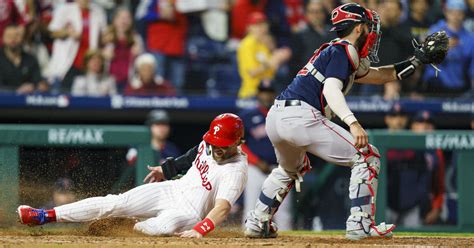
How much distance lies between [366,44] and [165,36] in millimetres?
5757

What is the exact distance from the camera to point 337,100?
22.0ft

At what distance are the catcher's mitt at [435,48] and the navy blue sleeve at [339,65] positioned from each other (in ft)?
2.65

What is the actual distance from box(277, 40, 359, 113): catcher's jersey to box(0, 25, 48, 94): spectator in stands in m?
5.77

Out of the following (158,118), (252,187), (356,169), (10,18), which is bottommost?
(252,187)

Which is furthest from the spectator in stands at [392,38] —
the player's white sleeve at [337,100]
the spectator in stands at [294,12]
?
the player's white sleeve at [337,100]

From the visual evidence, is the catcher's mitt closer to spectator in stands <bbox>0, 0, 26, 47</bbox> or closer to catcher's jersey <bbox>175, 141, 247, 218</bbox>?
catcher's jersey <bbox>175, 141, 247, 218</bbox>

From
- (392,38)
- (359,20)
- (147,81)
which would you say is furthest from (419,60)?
(147,81)

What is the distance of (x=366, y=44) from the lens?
23.3ft

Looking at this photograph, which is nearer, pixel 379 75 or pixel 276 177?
pixel 276 177

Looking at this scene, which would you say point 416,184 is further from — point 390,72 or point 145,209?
point 145,209

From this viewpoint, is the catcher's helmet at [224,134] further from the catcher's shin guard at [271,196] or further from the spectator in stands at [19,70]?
the spectator in stands at [19,70]

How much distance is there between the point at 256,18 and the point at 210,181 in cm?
560

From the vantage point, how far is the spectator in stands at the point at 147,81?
40.4 ft

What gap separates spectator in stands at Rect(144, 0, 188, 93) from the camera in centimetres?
1250
